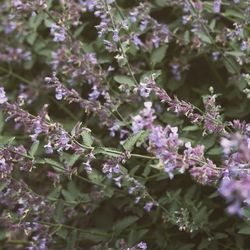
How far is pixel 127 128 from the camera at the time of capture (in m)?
3.71

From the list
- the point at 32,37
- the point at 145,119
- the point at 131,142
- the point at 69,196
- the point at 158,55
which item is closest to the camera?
the point at 145,119

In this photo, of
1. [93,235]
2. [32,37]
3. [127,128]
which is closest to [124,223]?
[93,235]

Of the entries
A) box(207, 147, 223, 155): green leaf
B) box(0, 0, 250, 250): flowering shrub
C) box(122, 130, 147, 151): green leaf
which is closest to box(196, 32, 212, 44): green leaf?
box(0, 0, 250, 250): flowering shrub

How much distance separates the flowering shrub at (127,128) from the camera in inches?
116

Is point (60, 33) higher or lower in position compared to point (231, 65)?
higher

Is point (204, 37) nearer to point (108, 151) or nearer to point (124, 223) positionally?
point (108, 151)

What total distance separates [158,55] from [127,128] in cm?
63

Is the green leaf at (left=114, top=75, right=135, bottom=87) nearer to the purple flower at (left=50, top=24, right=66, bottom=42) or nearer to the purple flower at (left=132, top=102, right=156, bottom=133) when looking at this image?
the purple flower at (left=50, top=24, right=66, bottom=42)

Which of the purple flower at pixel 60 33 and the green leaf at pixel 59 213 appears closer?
the green leaf at pixel 59 213

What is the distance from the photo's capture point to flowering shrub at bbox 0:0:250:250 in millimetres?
2959

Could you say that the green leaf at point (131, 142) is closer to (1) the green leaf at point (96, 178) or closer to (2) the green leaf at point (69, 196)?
(1) the green leaf at point (96, 178)

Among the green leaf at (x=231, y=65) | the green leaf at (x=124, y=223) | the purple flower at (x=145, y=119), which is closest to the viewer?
the purple flower at (x=145, y=119)

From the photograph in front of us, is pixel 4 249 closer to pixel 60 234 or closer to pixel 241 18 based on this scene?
pixel 60 234

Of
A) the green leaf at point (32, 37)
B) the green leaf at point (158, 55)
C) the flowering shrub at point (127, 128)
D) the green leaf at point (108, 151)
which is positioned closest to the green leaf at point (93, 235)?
the flowering shrub at point (127, 128)
